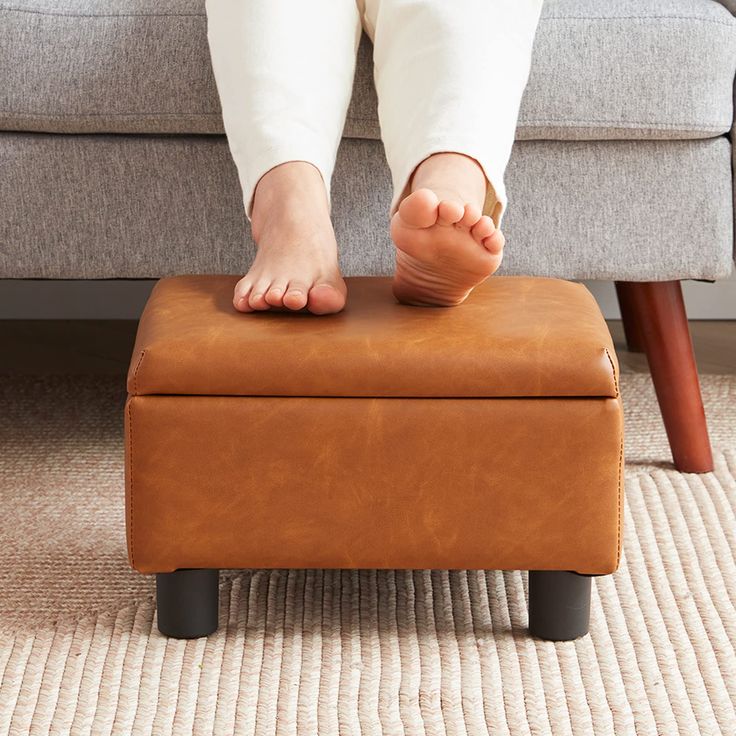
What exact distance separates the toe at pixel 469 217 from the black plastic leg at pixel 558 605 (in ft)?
1.01

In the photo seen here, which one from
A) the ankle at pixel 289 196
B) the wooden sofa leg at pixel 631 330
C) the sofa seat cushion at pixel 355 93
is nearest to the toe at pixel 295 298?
the ankle at pixel 289 196

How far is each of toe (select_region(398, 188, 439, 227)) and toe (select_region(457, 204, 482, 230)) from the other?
1.0 inches

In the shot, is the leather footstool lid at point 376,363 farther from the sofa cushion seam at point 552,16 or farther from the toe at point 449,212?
the sofa cushion seam at point 552,16

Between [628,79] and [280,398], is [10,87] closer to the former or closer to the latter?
[280,398]

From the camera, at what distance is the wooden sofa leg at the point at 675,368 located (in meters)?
1.38

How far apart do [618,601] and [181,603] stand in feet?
1.37

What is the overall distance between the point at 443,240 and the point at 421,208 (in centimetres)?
4

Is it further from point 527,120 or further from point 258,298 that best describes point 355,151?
point 258,298

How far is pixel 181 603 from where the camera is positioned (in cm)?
98

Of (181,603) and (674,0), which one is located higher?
(674,0)

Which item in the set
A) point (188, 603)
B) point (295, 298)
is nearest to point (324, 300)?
point (295, 298)

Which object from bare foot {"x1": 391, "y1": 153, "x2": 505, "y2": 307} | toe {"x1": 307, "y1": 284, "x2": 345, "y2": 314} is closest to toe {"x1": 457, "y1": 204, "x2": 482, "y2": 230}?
bare foot {"x1": 391, "y1": 153, "x2": 505, "y2": 307}

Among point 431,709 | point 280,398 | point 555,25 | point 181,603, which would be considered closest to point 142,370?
point 280,398

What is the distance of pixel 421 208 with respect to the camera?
93 cm
